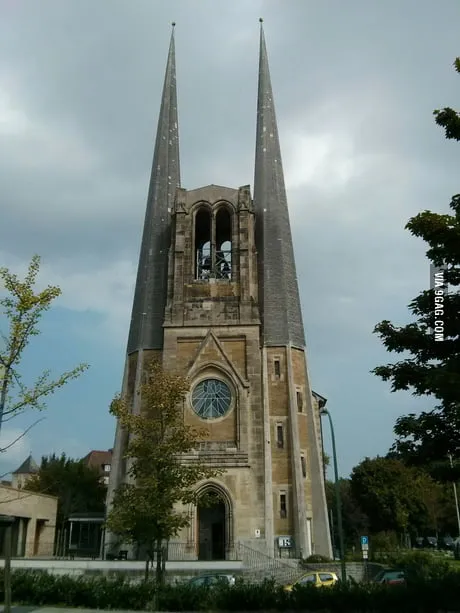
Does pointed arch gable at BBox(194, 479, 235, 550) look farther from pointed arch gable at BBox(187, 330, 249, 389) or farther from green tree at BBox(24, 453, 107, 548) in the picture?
green tree at BBox(24, 453, 107, 548)

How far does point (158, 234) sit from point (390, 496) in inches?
1411

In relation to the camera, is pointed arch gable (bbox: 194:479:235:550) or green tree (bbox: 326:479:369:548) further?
green tree (bbox: 326:479:369:548)

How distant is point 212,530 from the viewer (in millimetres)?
41188

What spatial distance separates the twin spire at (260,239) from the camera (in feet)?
153

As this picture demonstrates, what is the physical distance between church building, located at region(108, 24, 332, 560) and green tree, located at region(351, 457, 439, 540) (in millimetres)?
23270

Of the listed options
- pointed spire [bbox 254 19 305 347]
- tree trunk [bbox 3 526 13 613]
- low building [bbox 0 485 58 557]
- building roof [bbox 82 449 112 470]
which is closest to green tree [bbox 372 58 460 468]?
tree trunk [bbox 3 526 13 613]

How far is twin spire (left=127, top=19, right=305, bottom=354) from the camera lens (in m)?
46.8

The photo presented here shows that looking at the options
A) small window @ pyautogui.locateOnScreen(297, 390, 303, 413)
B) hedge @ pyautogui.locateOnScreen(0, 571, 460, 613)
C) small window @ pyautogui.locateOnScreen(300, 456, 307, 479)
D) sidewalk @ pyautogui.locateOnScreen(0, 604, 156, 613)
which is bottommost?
sidewalk @ pyautogui.locateOnScreen(0, 604, 156, 613)

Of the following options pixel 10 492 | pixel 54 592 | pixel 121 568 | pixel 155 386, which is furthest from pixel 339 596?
pixel 10 492

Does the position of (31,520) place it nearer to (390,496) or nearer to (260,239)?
(260,239)

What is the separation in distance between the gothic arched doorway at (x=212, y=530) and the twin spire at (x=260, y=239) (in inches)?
460

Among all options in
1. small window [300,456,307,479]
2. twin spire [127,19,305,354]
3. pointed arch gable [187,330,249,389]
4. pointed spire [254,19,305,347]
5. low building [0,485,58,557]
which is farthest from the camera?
twin spire [127,19,305,354]

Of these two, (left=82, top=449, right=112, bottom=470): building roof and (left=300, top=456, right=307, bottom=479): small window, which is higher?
(left=82, top=449, right=112, bottom=470): building roof

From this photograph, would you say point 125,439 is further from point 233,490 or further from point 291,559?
point 291,559
